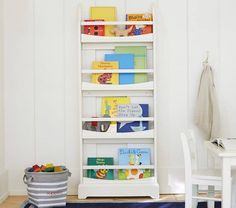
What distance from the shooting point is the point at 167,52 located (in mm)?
4367

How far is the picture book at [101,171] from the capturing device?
14.1 feet

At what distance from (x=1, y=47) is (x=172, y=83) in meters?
1.54

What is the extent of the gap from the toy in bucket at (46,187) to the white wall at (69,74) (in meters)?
0.48

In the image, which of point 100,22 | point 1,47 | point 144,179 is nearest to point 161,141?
point 144,179

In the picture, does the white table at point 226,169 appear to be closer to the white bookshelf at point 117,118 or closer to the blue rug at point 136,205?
the blue rug at point 136,205

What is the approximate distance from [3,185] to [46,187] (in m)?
0.58

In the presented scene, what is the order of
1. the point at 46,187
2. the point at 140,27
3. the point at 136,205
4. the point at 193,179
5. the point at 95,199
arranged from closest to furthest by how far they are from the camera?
the point at 193,179
the point at 46,187
the point at 136,205
the point at 95,199
the point at 140,27

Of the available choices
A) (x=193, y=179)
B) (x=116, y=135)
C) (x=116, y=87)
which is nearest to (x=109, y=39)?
(x=116, y=87)

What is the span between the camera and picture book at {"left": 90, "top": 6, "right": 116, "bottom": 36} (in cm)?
431

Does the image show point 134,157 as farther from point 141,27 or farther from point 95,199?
point 141,27

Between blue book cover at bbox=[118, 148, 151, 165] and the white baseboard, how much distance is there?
101cm

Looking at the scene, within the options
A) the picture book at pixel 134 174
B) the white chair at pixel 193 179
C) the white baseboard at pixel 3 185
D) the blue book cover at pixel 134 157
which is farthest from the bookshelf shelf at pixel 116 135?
the white chair at pixel 193 179

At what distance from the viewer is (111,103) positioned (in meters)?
4.34

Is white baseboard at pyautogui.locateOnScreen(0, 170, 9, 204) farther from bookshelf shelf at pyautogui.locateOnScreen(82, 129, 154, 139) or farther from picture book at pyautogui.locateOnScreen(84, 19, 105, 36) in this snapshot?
picture book at pyautogui.locateOnScreen(84, 19, 105, 36)
